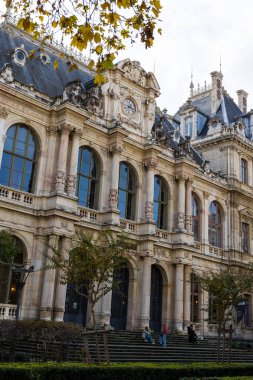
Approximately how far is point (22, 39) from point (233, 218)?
20453mm

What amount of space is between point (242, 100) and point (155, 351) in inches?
1321

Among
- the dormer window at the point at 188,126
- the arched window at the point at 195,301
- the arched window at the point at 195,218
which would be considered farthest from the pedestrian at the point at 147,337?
the dormer window at the point at 188,126

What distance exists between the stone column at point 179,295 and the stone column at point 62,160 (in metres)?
10.4

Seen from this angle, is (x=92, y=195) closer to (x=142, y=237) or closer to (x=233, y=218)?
(x=142, y=237)

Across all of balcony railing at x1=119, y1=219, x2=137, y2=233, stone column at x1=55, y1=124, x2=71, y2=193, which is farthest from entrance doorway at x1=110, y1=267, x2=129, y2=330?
stone column at x1=55, y1=124, x2=71, y2=193

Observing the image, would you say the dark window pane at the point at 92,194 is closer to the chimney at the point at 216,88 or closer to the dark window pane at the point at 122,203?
the dark window pane at the point at 122,203

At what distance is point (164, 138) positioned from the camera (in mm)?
33562

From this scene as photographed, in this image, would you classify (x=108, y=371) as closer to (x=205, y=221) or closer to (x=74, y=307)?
(x=74, y=307)

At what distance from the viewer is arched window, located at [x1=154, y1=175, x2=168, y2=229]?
1281 inches

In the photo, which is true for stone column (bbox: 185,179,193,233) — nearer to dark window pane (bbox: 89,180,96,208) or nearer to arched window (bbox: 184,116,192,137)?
dark window pane (bbox: 89,180,96,208)

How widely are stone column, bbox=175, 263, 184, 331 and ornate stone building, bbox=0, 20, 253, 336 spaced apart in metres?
0.07

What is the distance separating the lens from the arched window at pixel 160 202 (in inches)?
1281

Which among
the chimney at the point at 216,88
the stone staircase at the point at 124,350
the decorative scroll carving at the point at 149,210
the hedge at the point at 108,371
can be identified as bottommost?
the hedge at the point at 108,371

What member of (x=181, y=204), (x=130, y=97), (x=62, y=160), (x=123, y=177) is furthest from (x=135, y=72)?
(x=62, y=160)
